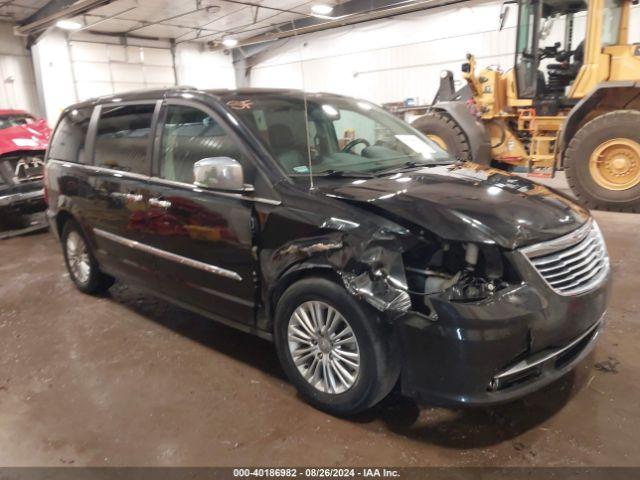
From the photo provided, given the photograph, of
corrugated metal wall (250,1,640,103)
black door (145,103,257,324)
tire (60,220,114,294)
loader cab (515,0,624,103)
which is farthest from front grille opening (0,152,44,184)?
loader cab (515,0,624,103)

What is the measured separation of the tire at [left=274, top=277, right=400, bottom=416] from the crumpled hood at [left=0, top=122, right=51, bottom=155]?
5788mm

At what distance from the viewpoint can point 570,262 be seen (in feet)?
7.04

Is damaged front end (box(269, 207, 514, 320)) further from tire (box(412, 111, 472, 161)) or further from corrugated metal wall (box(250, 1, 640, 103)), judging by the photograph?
corrugated metal wall (box(250, 1, 640, 103))

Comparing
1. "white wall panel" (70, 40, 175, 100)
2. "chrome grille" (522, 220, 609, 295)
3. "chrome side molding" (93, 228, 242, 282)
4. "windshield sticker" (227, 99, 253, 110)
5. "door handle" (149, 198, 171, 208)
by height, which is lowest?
"chrome side molding" (93, 228, 242, 282)

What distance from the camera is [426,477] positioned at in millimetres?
1969

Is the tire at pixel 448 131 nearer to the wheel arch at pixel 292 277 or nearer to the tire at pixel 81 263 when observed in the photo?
the tire at pixel 81 263

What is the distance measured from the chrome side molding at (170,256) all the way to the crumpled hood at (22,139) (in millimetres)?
3811

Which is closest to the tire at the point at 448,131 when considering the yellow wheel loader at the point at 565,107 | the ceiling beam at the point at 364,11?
the yellow wheel loader at the point at 565,107

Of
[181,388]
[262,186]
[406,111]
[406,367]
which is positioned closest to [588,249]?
[406,367]

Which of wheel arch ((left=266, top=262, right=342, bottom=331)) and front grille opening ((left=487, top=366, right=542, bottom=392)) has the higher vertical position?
wheel arch ((left=266, top=262, right=342, bottom=331))

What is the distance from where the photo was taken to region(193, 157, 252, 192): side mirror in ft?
8.08

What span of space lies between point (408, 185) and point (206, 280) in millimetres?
1288

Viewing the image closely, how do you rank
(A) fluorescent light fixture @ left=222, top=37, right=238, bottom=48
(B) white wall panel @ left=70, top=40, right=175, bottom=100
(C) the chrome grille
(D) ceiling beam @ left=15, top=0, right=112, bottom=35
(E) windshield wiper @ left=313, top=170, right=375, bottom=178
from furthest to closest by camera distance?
(A) fluorescent light fixture @ left=222, top=37, right=238, bottom=48 < (B) white wall panel @ left=70, top=40, right=175, bottom=100 < (D) ceiling beam @ left=15, top=0, right=112, bottom=35 < (E) windshield wiper @ left=313, top=170, right=375, bottom=178 < (C) the chrome grille

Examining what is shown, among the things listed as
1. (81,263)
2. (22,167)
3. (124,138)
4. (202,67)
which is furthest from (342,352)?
(202,67)
